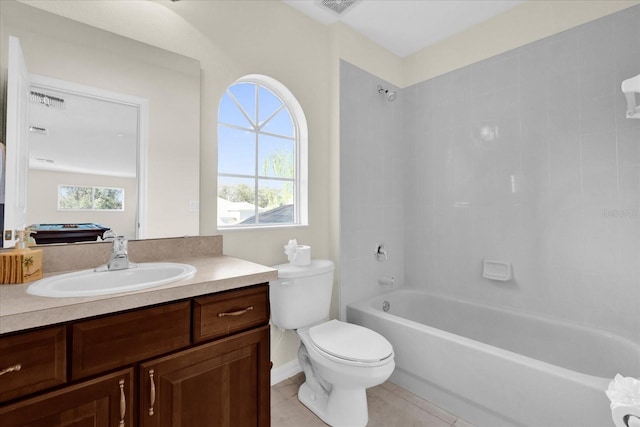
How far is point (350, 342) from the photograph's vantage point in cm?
167

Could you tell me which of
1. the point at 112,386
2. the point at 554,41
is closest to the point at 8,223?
the point at 112,386

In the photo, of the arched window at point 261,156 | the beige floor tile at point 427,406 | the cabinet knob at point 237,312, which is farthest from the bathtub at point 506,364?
the cabinet knob at point 237,312

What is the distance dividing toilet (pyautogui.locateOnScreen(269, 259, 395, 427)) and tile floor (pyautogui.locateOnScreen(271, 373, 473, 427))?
68mm

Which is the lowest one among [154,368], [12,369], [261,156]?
[154,368]

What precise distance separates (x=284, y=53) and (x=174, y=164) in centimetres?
111

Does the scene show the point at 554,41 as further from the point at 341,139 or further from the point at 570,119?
the point at 341,139

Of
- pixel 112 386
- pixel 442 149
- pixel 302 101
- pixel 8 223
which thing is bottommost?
pixel 112 386

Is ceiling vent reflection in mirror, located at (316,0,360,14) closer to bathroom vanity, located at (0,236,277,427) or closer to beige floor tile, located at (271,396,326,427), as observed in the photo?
bathroom vanity, located at (0,236,277,427)

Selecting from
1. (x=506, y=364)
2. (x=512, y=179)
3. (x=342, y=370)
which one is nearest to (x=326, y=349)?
(x=342, y=370)

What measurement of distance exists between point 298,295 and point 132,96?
4.41 ft

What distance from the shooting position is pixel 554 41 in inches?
80.2

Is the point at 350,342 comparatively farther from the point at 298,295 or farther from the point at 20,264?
the point at 20,264

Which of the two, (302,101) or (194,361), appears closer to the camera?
(194,361)

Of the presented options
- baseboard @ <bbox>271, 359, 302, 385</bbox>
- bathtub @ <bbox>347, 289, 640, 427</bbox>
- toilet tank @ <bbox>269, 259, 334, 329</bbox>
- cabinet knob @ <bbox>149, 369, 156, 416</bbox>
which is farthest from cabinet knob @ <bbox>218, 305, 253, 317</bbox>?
bathtub @ <bbox>347, 289, 640, 427</bbox>
